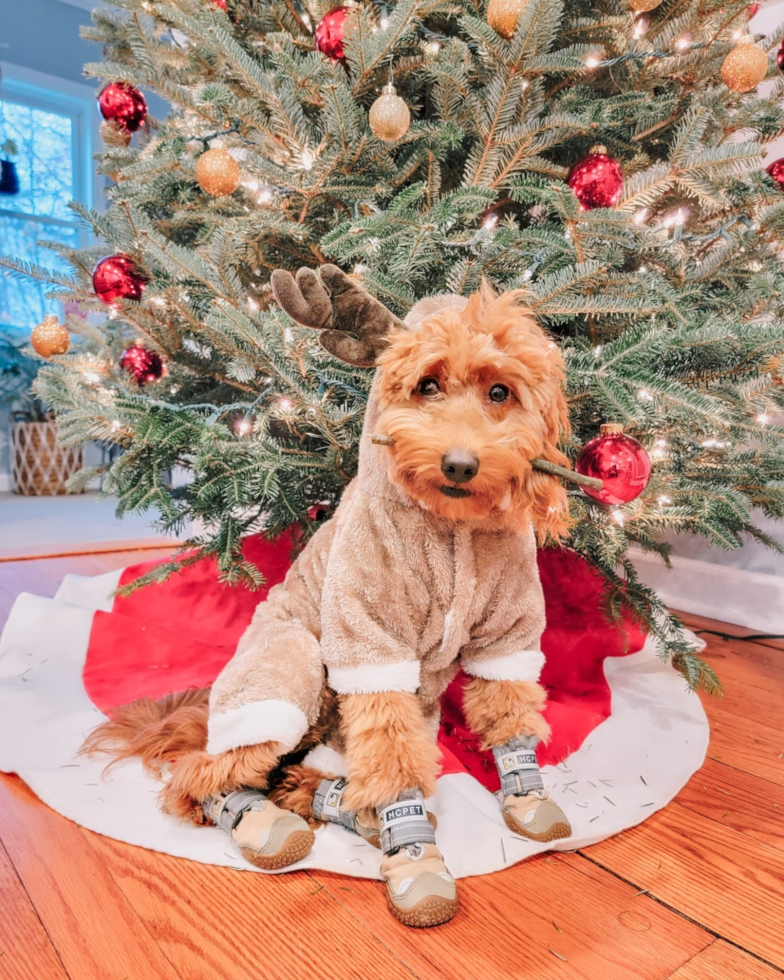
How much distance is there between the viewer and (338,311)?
84cm

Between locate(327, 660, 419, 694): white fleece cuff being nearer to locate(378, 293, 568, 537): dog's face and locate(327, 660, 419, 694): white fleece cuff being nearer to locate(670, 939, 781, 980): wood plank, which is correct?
locate(378, 293, 568, 537): dog's face

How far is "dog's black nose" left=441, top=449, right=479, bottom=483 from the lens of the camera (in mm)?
712

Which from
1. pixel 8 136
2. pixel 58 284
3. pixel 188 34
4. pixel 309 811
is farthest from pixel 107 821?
pixel 8 136

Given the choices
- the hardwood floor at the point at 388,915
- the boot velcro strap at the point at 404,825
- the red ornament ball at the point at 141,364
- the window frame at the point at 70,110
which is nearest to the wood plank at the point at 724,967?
the hardwood floor at the point at 388,915

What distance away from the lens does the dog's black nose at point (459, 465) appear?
0.71 meters

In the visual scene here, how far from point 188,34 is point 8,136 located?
3.82 meters

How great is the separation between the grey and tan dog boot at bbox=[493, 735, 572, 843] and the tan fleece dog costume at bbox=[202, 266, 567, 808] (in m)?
0.03

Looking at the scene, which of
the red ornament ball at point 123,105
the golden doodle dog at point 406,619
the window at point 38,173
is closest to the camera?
the golden doodle dog at point 406,619

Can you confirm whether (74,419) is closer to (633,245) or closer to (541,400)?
(541,400)

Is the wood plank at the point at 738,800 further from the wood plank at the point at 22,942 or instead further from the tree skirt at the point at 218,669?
the wood plank at the point at 22,942

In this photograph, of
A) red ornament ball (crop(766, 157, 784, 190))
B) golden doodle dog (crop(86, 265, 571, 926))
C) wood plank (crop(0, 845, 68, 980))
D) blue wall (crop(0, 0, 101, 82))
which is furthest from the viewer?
blue wall (crop(0, 0, 101, 82))

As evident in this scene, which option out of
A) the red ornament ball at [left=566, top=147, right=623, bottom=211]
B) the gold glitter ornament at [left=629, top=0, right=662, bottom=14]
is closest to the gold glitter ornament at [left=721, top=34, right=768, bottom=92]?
the gold glitter ornament at [left=629, top=0, right=662, bottom=14]

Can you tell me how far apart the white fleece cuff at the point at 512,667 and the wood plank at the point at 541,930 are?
233mm

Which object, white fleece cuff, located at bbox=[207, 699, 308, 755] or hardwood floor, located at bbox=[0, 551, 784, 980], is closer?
hardwood floor, located at bbox=[0, 551, 784, 980]
